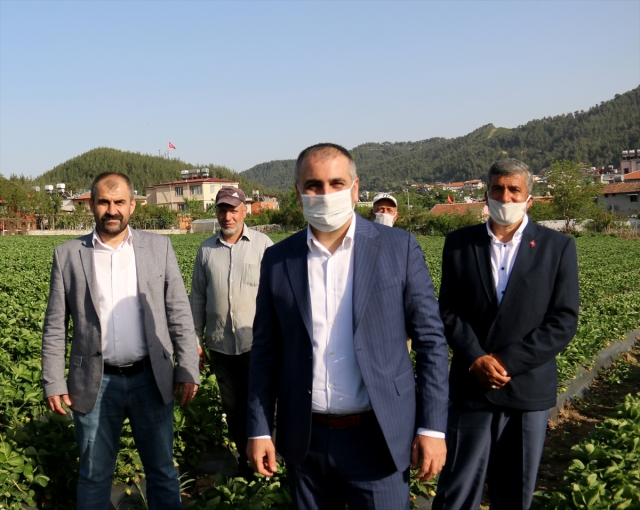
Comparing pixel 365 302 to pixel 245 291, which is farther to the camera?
pixel 245 291

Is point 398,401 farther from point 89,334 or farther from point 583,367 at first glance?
point 583,367

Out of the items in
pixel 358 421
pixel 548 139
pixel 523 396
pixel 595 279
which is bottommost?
pixel 595 279

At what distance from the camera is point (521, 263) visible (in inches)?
119

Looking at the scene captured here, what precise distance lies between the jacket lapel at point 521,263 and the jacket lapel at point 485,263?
8 centimetres

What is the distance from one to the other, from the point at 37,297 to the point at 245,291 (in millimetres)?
8403

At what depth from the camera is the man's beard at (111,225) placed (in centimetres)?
309

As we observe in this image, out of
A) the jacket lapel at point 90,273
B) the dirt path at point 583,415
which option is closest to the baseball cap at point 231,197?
the jacket lapel at point 90,273

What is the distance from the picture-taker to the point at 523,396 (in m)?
2.94

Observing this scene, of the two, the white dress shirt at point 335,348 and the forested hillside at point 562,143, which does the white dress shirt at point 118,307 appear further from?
the forested hillside at point 562,143

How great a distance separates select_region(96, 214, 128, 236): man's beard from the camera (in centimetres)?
309

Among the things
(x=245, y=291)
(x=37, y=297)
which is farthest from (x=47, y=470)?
(x=37, y=297)

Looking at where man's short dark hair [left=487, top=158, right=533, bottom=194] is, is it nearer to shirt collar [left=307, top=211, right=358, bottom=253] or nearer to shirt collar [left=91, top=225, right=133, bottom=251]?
shirt collar [left=307, top=211, right=358, bottom=253]

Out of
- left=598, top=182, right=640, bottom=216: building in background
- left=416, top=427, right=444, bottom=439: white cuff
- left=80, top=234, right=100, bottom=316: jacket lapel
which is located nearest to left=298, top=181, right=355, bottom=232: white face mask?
left=416, top=427, right=444, bottom=439: white cuff

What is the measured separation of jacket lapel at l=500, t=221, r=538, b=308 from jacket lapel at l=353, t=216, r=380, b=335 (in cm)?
105
